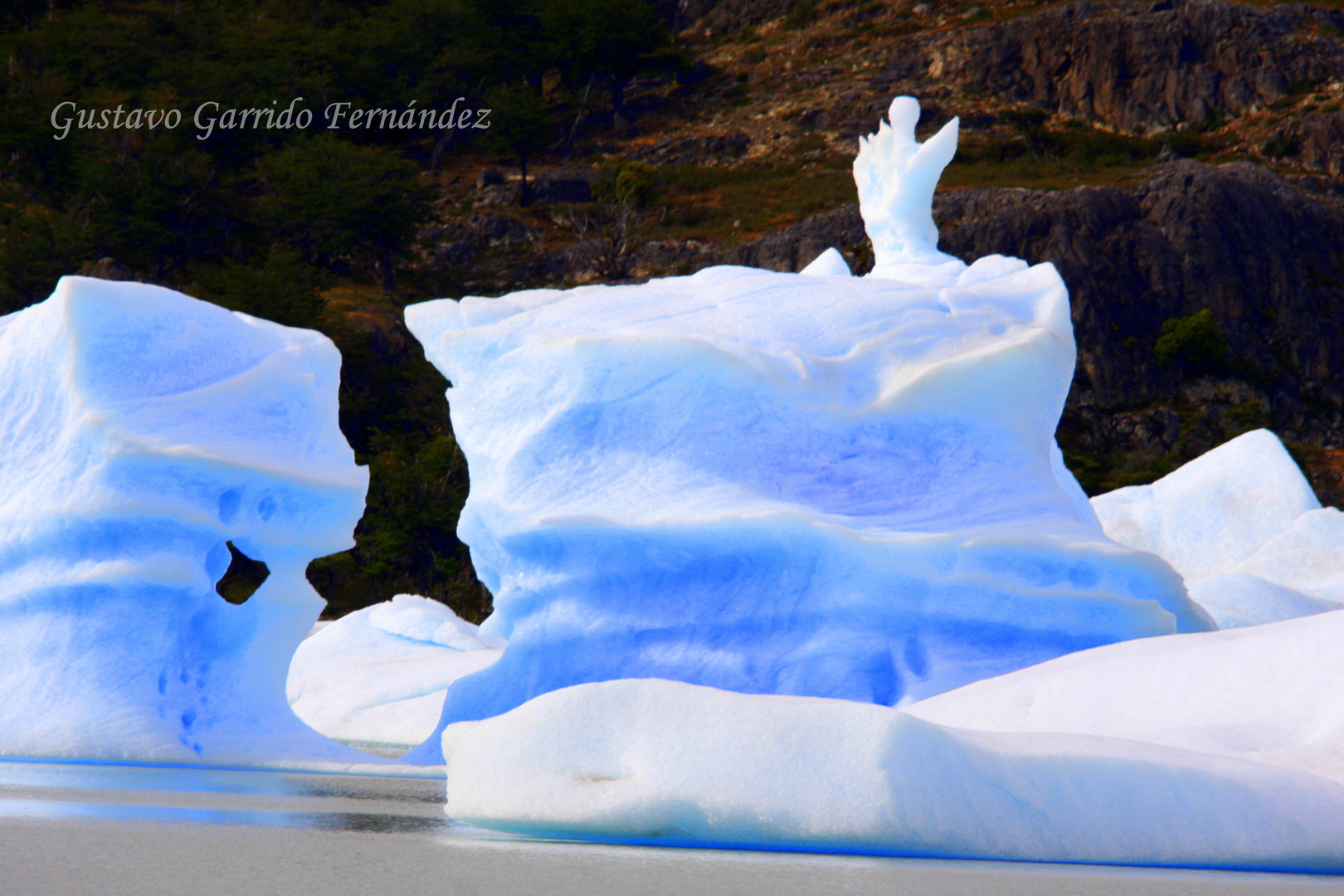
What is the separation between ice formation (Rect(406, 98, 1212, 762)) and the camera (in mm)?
8289

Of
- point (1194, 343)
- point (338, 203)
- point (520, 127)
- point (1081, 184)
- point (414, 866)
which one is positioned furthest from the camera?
point (520, 127)

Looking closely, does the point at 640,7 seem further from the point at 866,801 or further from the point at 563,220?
the point at 866,801

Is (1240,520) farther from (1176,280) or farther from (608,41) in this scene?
(608,41)

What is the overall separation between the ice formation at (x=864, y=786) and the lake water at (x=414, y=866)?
82mm

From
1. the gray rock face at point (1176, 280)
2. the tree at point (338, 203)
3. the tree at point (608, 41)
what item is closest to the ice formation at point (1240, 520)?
the gray rock face at point (1176, 280)

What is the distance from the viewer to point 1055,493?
8.99 meters

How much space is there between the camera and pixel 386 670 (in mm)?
12070

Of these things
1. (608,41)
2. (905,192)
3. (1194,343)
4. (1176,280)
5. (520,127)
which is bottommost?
(905,192)

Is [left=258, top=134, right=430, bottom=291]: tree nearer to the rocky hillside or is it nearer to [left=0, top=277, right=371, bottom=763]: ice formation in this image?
the rocky hillside

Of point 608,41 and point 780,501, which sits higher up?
point 608,41

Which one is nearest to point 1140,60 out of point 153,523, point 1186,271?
point 1186,271

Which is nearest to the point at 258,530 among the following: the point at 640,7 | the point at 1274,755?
the point at 1274,755

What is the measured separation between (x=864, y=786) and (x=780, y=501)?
4.82 meters

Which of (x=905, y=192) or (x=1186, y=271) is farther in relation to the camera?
(x=1186, y=271)
